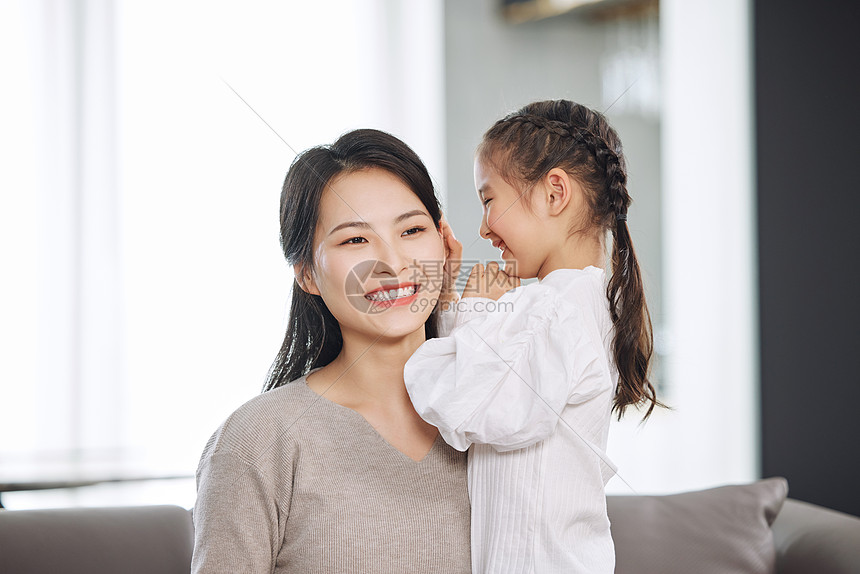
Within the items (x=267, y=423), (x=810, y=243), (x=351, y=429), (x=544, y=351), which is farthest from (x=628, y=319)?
(x=810, y=243)

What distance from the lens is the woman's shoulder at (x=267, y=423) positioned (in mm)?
1135

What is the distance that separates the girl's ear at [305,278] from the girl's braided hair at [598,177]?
37 centimetres

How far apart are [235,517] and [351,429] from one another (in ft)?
0.71

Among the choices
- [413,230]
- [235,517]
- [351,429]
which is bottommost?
[235,517]

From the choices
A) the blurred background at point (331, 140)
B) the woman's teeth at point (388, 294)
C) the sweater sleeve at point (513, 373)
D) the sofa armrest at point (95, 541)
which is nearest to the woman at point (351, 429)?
the woman's teeth at point (388, 294)

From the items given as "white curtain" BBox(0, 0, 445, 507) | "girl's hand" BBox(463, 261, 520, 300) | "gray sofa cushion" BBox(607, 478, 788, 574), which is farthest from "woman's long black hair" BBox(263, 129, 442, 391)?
"white curtain" BBox(0, 0, 445, 507)

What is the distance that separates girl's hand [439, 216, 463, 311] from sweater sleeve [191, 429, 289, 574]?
1.43 ft

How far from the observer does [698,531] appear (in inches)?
65.2

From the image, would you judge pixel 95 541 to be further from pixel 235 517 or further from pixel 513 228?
pixel 513 228

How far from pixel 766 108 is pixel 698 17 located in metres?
0.43

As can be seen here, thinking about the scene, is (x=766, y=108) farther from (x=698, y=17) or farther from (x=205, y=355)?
(x=205, y=355)

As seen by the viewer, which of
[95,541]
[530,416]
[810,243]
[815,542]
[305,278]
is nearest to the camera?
[530,416]

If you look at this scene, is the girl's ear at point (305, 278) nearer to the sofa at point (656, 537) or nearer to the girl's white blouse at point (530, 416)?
the girl's white blouse at point (530, 416)

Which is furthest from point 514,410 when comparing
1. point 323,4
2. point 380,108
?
point 323,4
